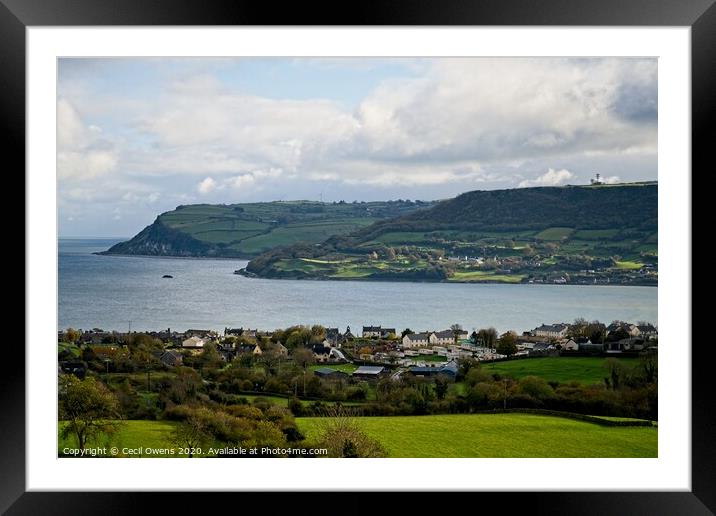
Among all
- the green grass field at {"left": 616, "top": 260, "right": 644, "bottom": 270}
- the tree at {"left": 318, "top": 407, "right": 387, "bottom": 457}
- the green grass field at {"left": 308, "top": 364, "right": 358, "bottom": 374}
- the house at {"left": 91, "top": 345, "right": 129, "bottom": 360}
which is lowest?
the tree at {"left": 318, "top": 407, "right": 387, "bottom": 457}

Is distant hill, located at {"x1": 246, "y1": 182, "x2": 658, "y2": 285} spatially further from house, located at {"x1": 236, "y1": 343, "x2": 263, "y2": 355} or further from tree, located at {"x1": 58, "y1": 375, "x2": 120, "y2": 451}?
tree, located at {"x1": 58, "y1": 375, "x2": 120, "y2": 451}

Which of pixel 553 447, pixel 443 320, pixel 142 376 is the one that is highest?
pixel 443 320

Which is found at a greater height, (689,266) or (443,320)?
(689,266)

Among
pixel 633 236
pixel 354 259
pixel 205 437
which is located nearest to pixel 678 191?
pixel 633 236

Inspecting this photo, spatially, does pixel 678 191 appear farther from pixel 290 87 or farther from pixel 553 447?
pixel 290 87

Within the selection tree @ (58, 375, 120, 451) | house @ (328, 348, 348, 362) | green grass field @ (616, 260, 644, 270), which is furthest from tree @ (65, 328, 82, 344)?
green grass field @ (616, 260, 644, 270)

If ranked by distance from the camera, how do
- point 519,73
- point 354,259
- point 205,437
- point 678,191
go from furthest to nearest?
point 354,259, point 519,73, point 205,437, point 678,191

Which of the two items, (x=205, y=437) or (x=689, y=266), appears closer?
(x=689, y=266)
